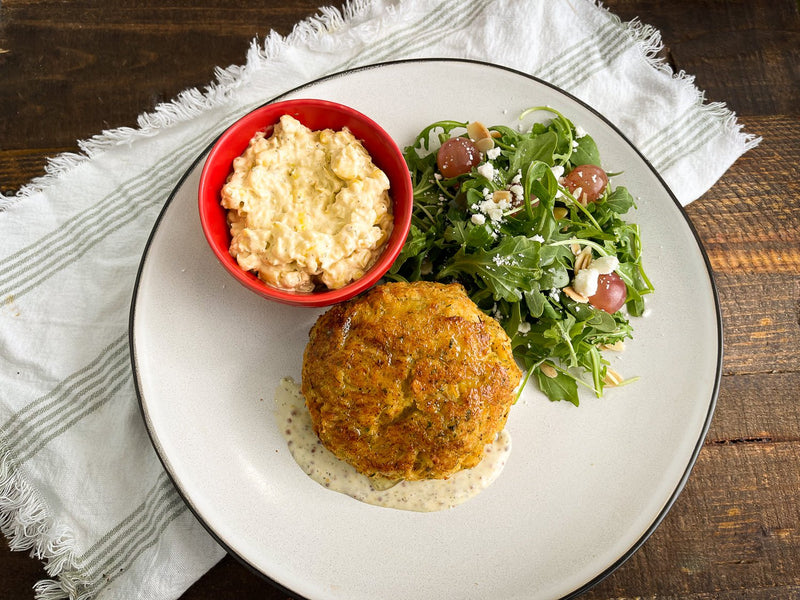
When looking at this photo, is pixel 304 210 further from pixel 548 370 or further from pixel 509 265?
pixel 548 370

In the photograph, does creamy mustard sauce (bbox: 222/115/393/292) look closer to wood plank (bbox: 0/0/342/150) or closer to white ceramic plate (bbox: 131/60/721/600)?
white ceramic plate (bbox: 131/60/721/600)

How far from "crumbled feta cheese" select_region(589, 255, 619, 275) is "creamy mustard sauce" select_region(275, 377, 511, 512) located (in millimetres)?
886

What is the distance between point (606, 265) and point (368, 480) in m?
1.48

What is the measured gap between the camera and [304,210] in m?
2.67

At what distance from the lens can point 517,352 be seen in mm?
3146

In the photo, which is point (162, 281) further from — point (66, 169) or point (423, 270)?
point (423, 270)

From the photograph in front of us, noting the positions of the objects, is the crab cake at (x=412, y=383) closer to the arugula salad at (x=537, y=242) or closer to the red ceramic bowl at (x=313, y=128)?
the red ceramic bowl at (x=313, y=128)

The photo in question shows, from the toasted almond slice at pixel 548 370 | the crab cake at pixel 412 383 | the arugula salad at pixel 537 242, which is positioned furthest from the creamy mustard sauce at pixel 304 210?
the toasted almond slice at pixel 548 370

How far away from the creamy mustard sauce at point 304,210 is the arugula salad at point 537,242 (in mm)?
395

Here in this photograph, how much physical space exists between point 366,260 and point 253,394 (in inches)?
35.3

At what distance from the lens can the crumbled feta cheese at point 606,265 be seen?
297 cm

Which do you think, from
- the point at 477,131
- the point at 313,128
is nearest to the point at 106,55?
the point at 313,128

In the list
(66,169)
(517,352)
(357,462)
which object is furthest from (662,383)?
(66,169)

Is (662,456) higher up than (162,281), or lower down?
lower down
